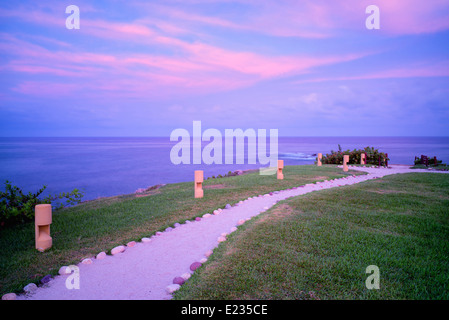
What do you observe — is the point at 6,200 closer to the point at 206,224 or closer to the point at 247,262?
the point at 206,224

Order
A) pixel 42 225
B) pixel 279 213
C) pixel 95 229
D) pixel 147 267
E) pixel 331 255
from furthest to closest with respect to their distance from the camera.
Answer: pixel 279 213 → pixel 95 229 → pixel 42 225 → pixel 331 255 → pixel 147 267

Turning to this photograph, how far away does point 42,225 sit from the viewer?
4539 mm

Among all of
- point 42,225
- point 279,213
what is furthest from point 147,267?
point 279,213

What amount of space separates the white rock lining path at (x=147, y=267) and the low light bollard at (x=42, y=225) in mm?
1188

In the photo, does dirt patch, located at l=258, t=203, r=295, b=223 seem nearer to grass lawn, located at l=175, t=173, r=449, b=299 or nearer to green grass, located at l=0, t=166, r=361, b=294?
grass lawn, located at l=175, t=173, r=449, b=299

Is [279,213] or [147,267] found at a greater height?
[279,213]

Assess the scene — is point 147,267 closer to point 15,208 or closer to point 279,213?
point 279,213

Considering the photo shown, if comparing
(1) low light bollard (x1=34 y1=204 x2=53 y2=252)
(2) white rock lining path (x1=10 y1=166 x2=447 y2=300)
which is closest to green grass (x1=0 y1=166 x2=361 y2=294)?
(1) low light bollard (x1=34 y1=204 x2=53 y2=252)

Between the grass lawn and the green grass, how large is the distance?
6.23 feet

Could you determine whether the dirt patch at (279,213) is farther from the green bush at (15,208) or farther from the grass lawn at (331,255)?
the green bush at (15,208)

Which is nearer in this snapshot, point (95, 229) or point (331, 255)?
point (331, 255)

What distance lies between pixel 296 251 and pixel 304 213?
2.06 metres

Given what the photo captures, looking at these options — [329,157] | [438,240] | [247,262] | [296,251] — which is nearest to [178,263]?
[247,262]

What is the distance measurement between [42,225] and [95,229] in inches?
46.0
